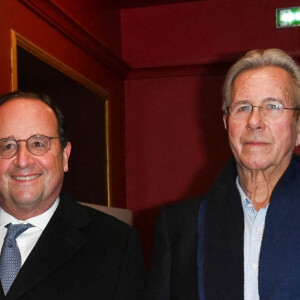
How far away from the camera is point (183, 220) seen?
7.75 feet

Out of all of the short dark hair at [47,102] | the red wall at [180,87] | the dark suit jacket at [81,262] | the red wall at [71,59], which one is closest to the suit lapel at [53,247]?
the dark suit jacket at [81,262]

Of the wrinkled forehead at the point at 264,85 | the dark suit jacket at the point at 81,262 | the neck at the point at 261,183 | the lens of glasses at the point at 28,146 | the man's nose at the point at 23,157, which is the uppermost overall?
the wrinkled forehead at the point at 264,85

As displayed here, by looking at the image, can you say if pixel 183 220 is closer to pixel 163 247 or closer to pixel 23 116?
pixel 163 247

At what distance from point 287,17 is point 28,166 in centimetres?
380

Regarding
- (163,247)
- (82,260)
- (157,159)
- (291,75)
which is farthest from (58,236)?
(157,159)

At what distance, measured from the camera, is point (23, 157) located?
2283 millimetres

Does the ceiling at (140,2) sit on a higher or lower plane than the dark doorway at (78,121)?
higher

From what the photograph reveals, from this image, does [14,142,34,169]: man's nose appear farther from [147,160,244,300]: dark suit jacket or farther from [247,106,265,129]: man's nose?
[247,106,265,129]: man's nose

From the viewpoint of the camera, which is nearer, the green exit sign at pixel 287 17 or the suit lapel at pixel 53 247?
the suit lapel at pixel 53 247

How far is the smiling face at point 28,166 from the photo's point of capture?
2.28 metres

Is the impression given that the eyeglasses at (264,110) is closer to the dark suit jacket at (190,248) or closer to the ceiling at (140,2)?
the dark suit jacket at (190,248)

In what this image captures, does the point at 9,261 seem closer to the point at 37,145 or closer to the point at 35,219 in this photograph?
the point at 35,219

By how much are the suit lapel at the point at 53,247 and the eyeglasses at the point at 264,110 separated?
0.63 m

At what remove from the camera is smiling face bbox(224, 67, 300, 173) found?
2227mm
